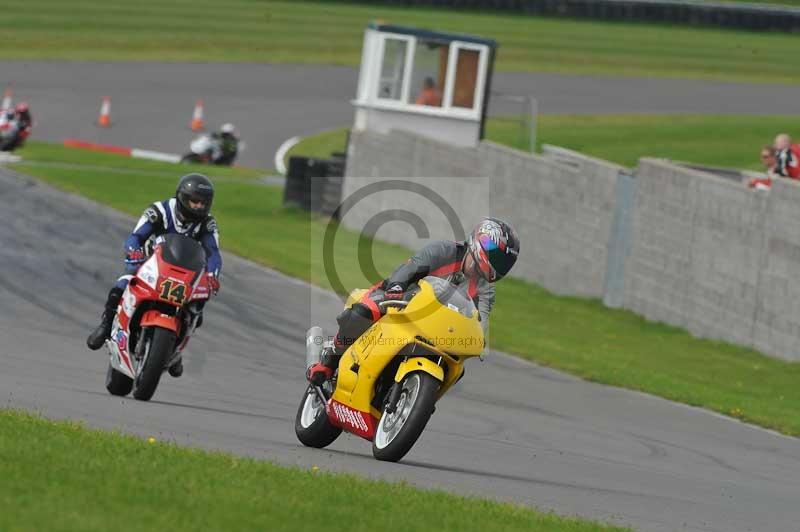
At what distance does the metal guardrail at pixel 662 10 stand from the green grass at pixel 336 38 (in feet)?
1.51

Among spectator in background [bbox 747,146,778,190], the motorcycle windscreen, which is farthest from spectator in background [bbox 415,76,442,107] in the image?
the motorcycle windscreen

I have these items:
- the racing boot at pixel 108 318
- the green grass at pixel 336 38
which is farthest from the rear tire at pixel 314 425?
the green grass at pixel 336 38

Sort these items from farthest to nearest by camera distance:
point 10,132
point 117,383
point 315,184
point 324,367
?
→ point 10,132 → point 315,184 → point 117,383 → point 324,367

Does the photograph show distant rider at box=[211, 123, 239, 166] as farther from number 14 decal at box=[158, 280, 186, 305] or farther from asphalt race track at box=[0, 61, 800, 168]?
number 14 decal at box=[158, 280, 186, 305]

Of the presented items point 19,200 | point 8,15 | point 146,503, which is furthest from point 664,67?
point 146,503

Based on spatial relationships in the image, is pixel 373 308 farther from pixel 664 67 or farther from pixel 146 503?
pixel 664 67

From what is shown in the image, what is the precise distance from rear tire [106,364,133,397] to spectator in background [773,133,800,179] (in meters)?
12.1

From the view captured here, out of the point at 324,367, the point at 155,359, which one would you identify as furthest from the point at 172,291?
the point at 324,367

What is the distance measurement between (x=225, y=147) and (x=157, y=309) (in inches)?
977

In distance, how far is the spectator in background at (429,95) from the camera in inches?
1177

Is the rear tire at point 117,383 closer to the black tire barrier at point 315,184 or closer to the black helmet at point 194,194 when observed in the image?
the black helmet at point 194,194

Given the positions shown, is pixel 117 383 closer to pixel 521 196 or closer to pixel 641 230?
pixel 641 230

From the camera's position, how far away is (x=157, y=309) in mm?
11148

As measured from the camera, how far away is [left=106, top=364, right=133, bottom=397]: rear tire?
11.6m
